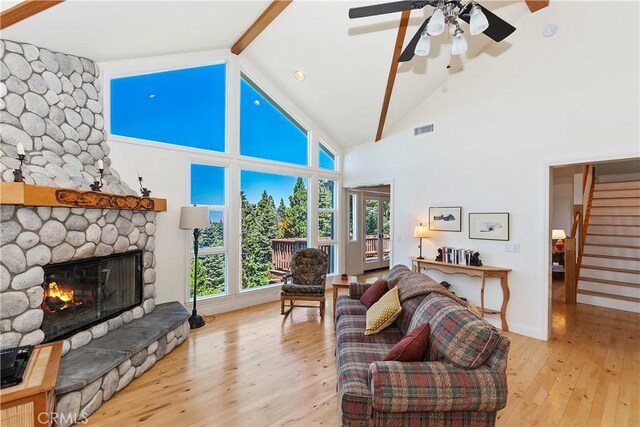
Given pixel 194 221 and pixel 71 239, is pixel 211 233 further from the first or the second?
pixel 71 239

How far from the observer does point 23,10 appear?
2523mm

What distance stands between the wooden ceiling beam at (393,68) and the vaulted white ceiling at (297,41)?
0.22 ft

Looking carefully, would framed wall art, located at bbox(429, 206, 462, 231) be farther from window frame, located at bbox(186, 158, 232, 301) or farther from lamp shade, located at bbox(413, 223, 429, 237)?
window frame, located at bbox(186, 158, 232, 301)

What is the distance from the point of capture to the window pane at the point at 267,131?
17.5 ft

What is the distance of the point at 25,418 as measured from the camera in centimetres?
188

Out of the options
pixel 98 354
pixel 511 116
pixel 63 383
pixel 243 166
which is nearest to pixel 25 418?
pixel 63 383

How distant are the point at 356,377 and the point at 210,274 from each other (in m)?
3.56

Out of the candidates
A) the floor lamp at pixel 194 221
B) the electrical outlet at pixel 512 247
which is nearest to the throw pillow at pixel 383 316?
the electrical outlet at pixel 512 247

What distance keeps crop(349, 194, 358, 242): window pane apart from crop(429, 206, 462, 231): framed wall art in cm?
269

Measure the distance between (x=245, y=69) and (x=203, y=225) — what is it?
9.35ft

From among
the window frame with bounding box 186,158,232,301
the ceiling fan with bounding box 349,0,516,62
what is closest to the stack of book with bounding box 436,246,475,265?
the ceiling fan with bounding box 349,0,516,62

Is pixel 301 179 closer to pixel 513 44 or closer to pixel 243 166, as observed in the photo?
pixel 243 166

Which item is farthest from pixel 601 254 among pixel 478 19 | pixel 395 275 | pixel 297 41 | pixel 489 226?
pixel 297 41

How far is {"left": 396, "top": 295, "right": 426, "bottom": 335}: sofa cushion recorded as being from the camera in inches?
102
